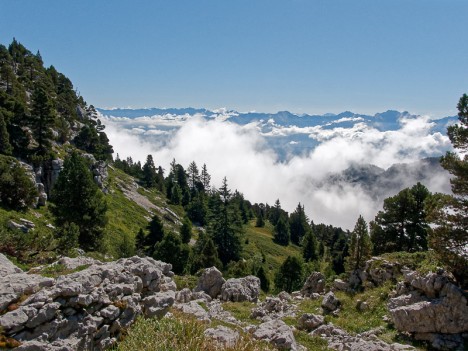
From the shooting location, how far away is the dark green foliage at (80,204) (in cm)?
4281

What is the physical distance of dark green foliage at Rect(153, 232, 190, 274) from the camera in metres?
64.3

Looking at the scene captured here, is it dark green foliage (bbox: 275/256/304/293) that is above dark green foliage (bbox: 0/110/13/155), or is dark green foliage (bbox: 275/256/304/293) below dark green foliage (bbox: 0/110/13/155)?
below

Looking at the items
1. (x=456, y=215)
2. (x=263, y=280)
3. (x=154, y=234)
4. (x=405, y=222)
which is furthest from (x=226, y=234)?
(x=456, y=215)

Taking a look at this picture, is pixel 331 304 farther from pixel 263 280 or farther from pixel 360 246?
pixel 263 280

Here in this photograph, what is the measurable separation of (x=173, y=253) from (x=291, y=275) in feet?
79.7

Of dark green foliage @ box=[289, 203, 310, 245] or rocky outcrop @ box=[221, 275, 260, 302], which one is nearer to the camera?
rocky outcrop @ box=[221, 275, 260, 302]

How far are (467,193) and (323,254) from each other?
104 metres

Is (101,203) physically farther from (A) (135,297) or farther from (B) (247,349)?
(B) (247,349)

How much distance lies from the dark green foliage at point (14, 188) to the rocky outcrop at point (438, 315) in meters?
51.7

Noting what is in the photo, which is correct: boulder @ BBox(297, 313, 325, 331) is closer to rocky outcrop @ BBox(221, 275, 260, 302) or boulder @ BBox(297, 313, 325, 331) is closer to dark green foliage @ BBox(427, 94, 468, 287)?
dark green foliage @ BBox(427, 94, 468, 287)

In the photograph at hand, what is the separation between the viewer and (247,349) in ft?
35.5

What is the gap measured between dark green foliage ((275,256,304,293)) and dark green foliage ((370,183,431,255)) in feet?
86.3

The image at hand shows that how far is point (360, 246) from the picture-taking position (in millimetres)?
41375

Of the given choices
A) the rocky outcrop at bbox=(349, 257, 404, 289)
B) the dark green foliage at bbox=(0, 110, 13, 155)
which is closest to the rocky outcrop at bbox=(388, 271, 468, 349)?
the rocky outcrop at bbox=(349, 257, 404, 289)
